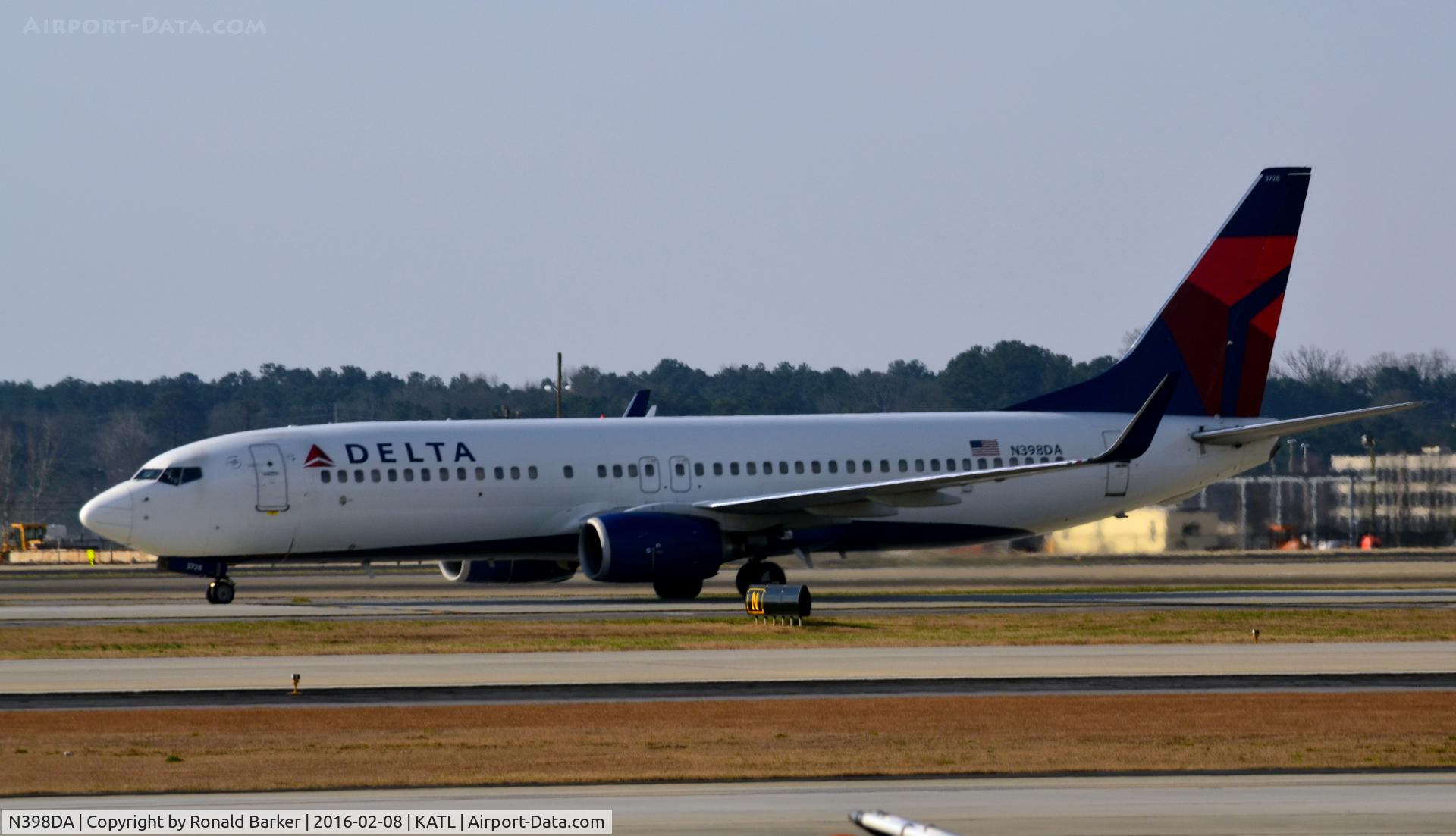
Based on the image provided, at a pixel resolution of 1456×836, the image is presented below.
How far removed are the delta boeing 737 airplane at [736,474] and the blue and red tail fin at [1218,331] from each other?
45 millimetres

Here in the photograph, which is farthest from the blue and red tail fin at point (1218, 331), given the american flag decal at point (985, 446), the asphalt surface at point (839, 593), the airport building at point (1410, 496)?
the airport building at point (1410, 496)

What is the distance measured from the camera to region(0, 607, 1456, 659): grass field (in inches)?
1146

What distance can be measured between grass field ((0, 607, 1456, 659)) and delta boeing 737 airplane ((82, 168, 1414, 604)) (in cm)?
533

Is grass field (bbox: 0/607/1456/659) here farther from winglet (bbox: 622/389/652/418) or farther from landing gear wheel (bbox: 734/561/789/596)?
winglet (bbox: 622/389/652/418)

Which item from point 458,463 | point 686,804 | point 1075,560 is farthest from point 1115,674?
point 1075,560

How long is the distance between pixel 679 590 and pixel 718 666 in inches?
556

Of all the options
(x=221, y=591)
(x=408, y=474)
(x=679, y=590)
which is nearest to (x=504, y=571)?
(x=408, y=474)

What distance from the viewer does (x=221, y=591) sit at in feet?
130

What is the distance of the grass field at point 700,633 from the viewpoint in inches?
1146

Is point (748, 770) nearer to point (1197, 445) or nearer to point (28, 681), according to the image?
point (28, 681)

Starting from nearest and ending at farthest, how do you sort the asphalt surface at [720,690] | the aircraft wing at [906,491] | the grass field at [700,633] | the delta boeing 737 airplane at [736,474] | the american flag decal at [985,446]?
1. the asphalt surface at [720,690]
2. the grass field at [700,633]
3. the aircraft wing at [906,491]
4. the delta boeing 737 airplane at [736,474]
5. the american flag decal at [985,446]

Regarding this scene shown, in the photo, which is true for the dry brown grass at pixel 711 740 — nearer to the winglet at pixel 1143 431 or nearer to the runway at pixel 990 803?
the runway at pixel 990 803

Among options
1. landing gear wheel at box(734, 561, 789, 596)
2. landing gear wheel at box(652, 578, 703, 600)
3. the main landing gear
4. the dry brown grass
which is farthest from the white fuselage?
the dry brown grass

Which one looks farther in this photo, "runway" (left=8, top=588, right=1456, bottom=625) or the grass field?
"runway" (left=8, top=588, right=1456, bottom=625)
